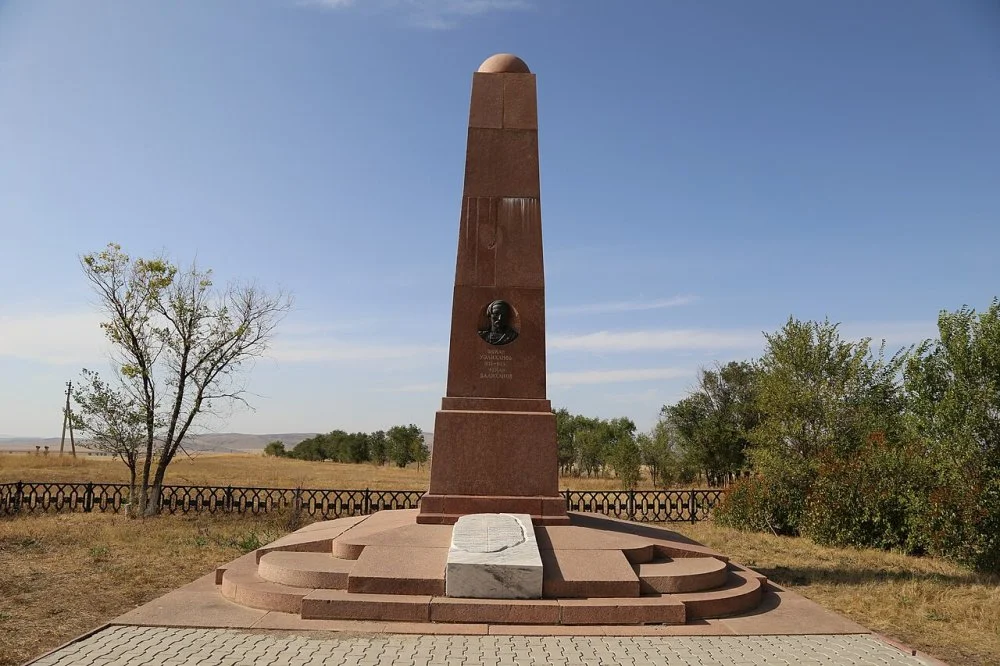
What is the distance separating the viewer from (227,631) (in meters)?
6.46

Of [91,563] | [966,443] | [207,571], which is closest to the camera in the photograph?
[207,571]

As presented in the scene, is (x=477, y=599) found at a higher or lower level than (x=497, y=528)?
lower

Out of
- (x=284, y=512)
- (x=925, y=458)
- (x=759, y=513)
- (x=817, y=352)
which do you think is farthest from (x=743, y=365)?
(x=284, y=512)

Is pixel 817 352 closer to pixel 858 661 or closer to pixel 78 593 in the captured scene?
pixel 858 661

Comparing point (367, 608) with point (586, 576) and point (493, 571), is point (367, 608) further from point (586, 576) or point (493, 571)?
point (586, 576)

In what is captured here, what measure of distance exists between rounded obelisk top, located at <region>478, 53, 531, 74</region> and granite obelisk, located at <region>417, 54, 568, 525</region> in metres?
0.02

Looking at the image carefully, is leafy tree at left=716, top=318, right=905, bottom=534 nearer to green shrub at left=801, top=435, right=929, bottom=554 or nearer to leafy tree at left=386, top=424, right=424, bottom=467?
green shrub at left=801, top=435, right=929, bottom=554

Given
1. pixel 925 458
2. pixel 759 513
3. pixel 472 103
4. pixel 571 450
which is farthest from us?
pixel 571 450

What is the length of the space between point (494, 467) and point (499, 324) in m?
1.94

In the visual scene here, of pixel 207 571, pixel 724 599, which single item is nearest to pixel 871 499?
pixel 724 599

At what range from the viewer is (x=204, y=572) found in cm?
1033

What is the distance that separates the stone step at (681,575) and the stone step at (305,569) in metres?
3.12

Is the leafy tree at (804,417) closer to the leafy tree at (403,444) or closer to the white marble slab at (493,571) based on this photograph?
the white marble slab at (493,571)

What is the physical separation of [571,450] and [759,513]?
27.2 meters
